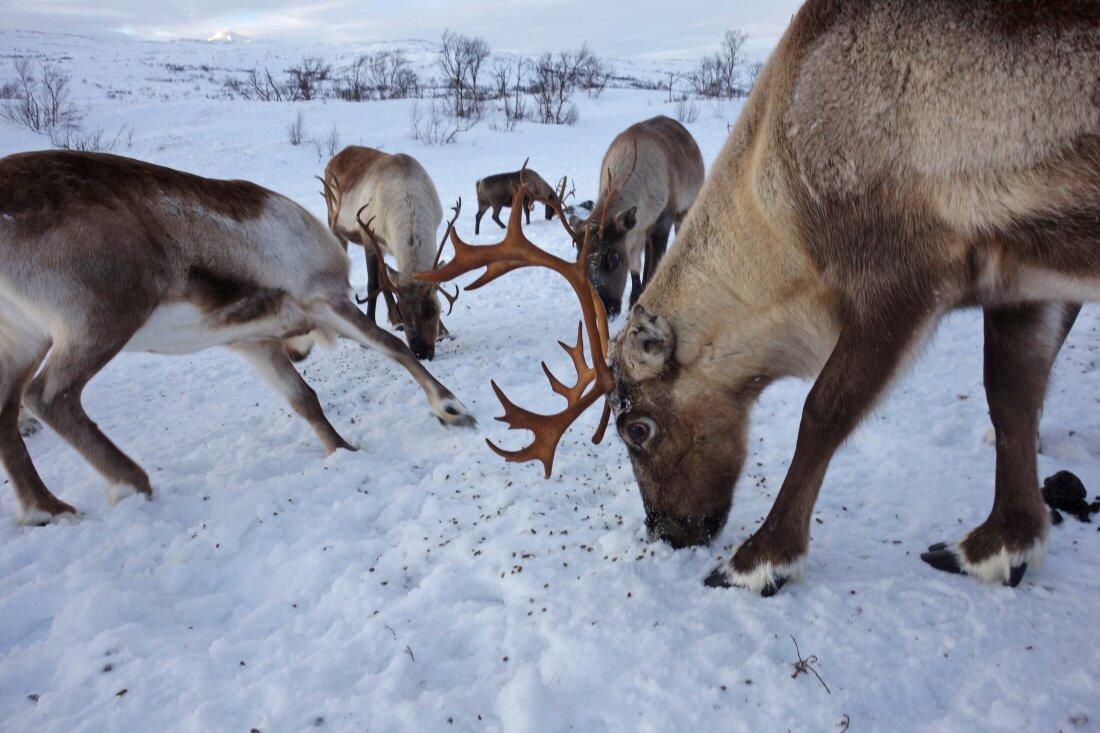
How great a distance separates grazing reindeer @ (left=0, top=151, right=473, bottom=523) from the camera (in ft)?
10.7

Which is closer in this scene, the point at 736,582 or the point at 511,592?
the point at 736,582

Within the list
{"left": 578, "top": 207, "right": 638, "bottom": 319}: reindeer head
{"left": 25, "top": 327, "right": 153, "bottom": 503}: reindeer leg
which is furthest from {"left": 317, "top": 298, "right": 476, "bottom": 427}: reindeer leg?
{"left": 578, "top": 207, "right": 638, "bottom": 319}: reindeer head

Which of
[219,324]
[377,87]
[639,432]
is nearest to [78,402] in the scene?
[219,324]

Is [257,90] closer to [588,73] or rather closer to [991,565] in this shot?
[588,73]

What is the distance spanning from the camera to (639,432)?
2.58 m

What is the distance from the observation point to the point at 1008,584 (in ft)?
7.33

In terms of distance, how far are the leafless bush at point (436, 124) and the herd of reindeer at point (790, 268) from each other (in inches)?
795

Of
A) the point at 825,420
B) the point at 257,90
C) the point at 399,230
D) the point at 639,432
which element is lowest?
the point at 399,230

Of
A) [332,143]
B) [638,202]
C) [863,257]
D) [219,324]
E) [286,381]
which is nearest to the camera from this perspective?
[863,257]

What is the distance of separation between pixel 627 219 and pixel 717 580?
4477 mm

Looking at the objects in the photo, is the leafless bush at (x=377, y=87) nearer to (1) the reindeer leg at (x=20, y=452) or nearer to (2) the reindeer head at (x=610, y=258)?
(2) the reindeer head at (x=610, y=258)

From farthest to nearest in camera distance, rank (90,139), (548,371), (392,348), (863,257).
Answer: (90,139) → (392,348) → (548,371) → (863,257)

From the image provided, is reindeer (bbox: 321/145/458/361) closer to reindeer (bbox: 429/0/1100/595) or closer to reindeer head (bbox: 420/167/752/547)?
reindeer head (bbox: 420/167/752/547)

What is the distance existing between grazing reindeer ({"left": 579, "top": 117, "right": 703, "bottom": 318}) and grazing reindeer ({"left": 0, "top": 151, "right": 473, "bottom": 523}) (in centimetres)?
260
